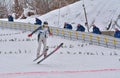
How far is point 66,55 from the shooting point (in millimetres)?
24641

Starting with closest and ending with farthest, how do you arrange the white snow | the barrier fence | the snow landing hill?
1. the white snow
2. the barrier fence
3. the snow landing hill

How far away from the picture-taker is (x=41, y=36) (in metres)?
17.6

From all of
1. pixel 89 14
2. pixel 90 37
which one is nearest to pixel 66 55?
pixel 90 37

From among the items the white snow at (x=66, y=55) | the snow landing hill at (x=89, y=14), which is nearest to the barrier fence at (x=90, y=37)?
the white snow at (x=66, y=55)

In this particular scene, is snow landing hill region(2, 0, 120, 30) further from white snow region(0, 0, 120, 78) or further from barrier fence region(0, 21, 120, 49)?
barrier fence region(0, 21, 120, 49)

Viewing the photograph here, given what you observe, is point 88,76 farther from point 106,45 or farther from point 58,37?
point 58,37

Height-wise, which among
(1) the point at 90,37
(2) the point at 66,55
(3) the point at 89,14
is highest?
(3) the point at 89,14

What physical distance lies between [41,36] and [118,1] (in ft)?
148

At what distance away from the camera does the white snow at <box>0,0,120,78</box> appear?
15268 millimetres

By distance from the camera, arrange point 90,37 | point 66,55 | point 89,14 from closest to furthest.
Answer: point 66,55 → point 90,37 → point 89,14

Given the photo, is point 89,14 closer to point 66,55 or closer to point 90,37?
point 90,37

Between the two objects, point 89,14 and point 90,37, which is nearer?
point 90,37

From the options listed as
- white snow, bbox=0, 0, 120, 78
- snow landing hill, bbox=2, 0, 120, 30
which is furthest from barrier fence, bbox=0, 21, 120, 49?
snow landing hill, bbox=2, 0, 120, 30

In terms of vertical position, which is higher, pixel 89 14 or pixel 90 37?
pixel 89 14
